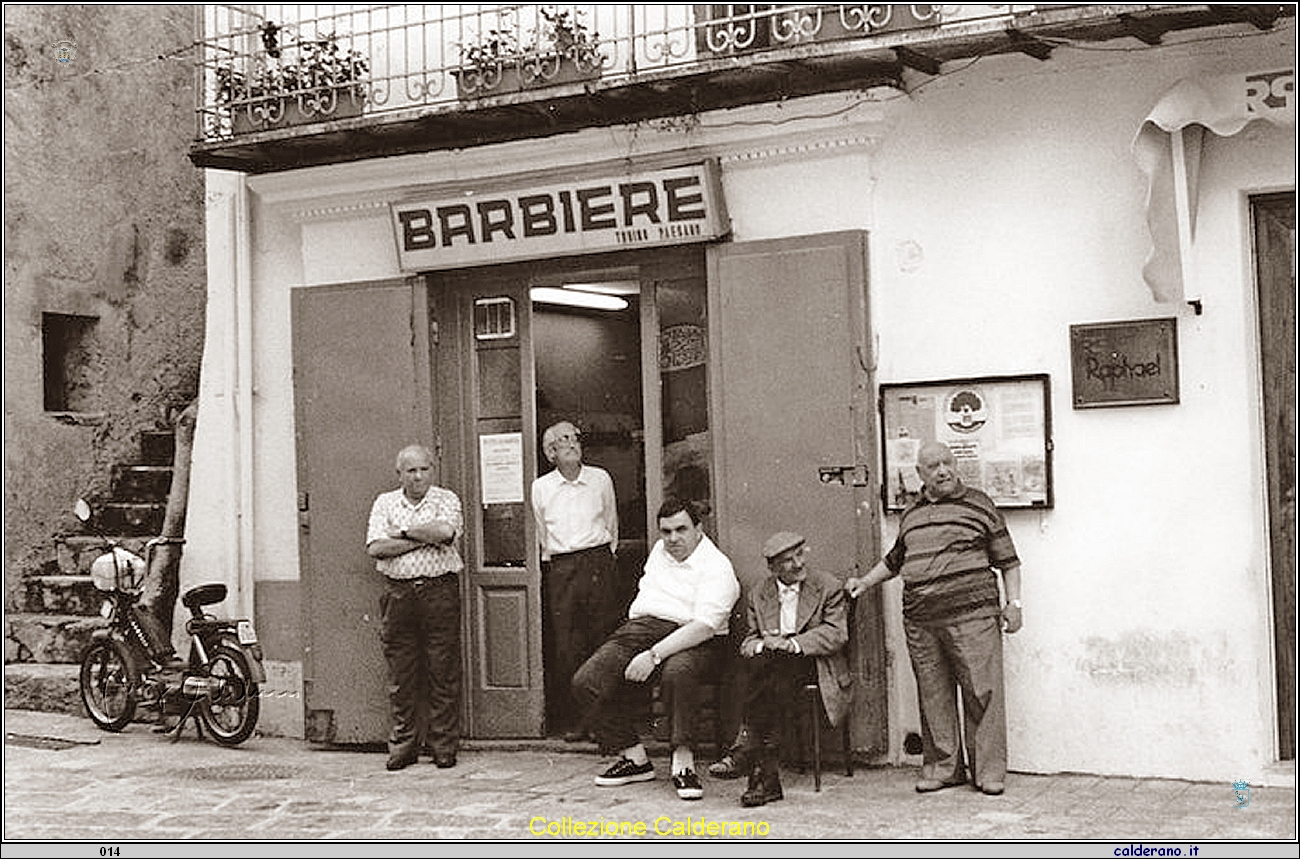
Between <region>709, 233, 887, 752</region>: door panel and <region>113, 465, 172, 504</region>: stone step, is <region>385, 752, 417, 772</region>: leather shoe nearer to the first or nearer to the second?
<region>709, 233, 887, 752</region>: door panel

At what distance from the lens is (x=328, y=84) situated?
34.1 feet

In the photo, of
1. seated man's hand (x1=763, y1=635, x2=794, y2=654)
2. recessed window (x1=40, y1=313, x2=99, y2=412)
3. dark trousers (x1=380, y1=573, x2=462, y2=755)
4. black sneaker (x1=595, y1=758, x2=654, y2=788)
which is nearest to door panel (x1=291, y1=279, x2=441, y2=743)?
dark trousers (x1=380, y1=573, x2=462, y2=755)

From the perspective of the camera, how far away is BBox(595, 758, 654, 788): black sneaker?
8789mm

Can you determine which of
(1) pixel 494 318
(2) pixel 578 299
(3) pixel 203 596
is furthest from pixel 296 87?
(3) pixel 203 596

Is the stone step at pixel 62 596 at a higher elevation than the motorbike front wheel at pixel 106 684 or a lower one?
higher

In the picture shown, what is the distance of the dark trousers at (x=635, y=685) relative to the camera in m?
8.48

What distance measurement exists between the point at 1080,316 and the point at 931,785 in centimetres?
244

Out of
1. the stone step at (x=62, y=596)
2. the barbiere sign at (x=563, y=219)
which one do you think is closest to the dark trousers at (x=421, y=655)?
the barbiere sign at (x=563, y=219)

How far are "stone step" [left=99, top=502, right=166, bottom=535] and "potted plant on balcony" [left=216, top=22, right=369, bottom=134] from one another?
347 cm

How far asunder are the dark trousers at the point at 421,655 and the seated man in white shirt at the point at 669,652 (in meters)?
1.19

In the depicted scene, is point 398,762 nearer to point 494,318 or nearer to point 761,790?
point 761,790

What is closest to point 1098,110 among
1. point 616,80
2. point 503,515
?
point 616,80

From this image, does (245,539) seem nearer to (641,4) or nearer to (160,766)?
(160,766)

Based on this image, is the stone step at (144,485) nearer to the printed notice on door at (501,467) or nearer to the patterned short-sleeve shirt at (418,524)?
the printed notice on door at (501,467)
